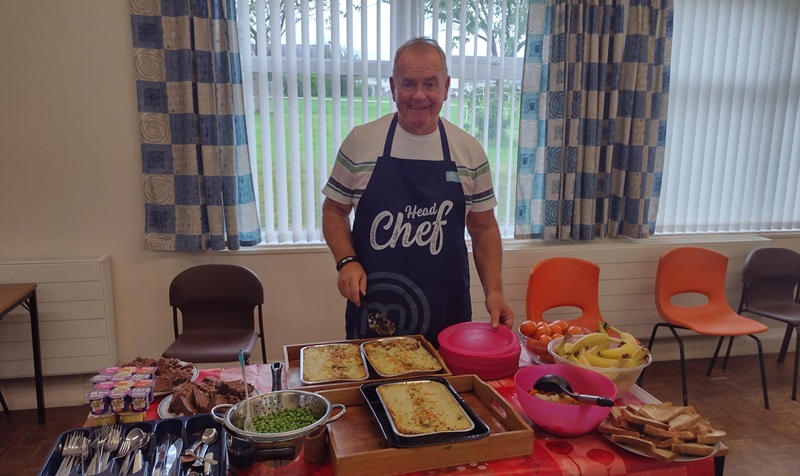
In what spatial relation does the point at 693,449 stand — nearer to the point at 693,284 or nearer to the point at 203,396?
the point at 203,396

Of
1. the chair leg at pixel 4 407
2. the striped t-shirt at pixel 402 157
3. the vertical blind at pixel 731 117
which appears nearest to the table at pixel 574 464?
the striped t-shirt at pixel 402 157

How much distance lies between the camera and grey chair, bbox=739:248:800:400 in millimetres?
3225

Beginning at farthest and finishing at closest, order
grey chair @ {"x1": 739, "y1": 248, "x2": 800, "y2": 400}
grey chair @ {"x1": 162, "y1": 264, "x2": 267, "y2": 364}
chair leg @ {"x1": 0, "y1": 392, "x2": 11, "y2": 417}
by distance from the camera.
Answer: grey chair @ {"x1": 739, "y1": 248, "x2": 800, "y2": 400} < chair leg @ {"x1": 0, "y1": 392, "x2": 11, "y2": 417} < grey chair @ {"x1": 162, "y1": 264, "x2": 267, "y2": 364}

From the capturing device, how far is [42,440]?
2523 mm

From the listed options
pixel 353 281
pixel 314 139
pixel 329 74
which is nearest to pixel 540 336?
pixel 353 281

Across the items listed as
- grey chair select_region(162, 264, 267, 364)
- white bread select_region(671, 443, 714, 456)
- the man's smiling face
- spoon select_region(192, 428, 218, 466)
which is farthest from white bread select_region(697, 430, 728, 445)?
grey chair select_region(162, 264, 267, 364)

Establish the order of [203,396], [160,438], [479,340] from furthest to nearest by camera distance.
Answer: [479,340], [203,396], [160,438]

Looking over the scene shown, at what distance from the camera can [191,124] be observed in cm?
265

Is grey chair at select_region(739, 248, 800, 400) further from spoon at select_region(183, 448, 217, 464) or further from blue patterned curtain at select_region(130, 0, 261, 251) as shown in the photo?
spoon at select_region(183, 448, 217, 464)

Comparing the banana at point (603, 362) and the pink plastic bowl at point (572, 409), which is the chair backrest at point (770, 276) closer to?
the banana at point (603, 362)

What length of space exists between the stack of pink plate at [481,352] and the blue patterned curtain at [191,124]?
1713 millimetres

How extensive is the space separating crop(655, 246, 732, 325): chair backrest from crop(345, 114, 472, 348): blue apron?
1.97 metres

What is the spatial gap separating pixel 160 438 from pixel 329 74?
90.7 inches

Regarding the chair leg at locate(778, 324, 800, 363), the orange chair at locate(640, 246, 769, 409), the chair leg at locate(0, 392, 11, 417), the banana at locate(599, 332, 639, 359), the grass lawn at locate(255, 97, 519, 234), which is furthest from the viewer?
the chair leg at locate(778, 324, 800, 363)
